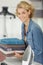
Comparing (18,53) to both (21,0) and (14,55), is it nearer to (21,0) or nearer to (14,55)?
(14,55)

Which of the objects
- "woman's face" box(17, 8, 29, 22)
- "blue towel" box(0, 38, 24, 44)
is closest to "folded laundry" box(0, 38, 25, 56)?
"blue towel" box(0, 38, 24, 44)

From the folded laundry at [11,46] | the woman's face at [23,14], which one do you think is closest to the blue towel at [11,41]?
the folded laundry at [11,46]

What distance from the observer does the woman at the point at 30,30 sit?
1.17m

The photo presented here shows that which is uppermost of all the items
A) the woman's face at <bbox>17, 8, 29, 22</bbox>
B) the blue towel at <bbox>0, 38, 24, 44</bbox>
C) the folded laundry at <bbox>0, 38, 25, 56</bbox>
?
the woman's face at <bbox>17, 8, 29, 22</bbox>

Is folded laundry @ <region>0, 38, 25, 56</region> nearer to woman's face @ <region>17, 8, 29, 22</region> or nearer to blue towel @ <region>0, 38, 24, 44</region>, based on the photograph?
blue towel @ <region>0, 38, 24, 44</region>

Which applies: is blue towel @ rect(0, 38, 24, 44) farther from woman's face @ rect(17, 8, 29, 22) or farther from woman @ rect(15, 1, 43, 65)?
woman's face @ rect(17, 8, 29, 22)

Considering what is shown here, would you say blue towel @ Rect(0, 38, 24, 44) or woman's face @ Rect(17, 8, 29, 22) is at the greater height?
woman's face @ Rect(17, 8, 29, 22)

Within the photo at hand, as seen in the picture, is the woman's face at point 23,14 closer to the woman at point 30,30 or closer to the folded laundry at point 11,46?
the woman at point 30,30

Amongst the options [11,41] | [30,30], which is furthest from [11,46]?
[30,30]

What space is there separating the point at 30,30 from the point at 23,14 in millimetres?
139

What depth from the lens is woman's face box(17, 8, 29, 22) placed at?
1.17 meters

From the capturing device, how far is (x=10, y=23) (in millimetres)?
1182

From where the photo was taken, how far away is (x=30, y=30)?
1188 millimetres

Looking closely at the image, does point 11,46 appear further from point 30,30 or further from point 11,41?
point 30,30
